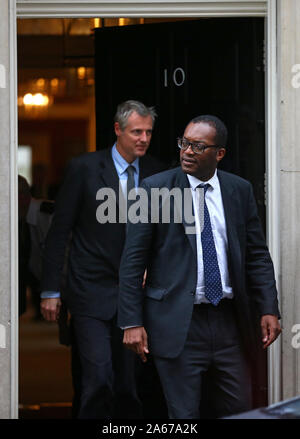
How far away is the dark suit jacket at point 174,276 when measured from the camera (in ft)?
16.1

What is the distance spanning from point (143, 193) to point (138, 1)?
1.32 meters

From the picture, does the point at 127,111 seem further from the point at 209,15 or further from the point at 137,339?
the point at 137,339

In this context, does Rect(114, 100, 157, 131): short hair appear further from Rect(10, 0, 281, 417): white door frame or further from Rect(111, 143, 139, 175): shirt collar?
Rect(10, 0, 281, 417): white door frame

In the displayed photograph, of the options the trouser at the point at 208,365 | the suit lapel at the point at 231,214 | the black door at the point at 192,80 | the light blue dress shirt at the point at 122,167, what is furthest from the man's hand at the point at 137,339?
the light blue dress shirt at the point at 122,167

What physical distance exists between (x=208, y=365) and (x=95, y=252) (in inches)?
55.7

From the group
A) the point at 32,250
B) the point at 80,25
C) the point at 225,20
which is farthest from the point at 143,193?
the point at 80,25

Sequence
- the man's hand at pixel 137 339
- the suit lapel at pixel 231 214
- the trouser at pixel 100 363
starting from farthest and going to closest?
the trouser at pixel 100 363, the suit lapel at pixel 231 214, the man's hand at pixel 137 339

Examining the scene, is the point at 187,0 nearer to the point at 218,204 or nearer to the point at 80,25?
the point at 218,204

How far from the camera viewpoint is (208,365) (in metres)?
4.98

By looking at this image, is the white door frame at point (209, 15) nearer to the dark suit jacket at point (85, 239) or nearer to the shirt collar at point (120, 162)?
the dark suit jacket at point (85, 239)

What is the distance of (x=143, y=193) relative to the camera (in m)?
5.11

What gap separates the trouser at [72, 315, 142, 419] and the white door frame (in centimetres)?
55

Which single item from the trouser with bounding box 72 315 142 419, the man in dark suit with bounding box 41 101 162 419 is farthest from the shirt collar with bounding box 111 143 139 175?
the trouser with bounding box 72 315 142 419
